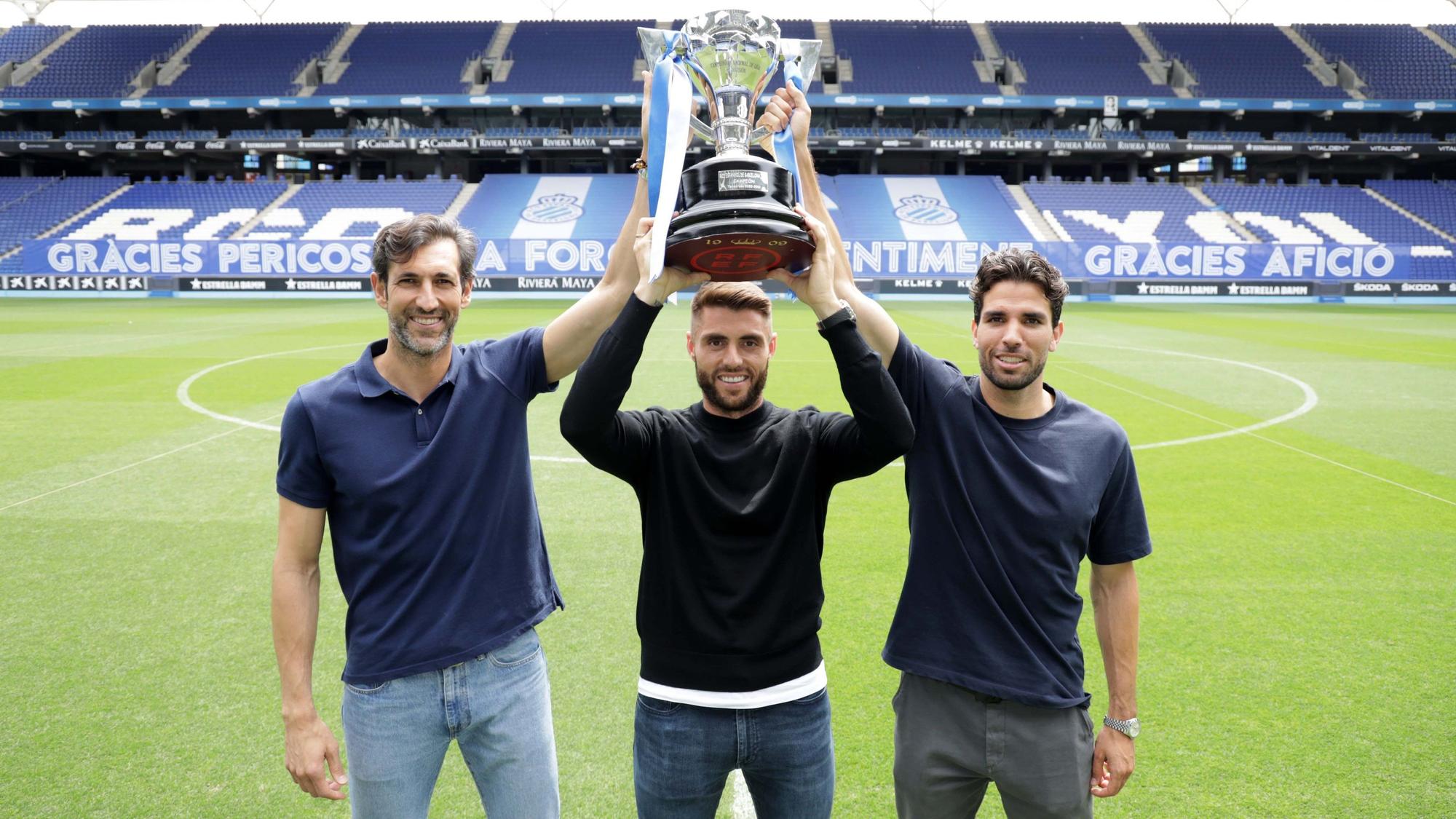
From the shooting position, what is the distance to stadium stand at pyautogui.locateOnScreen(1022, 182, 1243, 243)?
134ft

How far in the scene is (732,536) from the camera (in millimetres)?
2633

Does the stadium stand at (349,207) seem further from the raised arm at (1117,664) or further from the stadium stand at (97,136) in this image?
the raised arm at (1117,664)

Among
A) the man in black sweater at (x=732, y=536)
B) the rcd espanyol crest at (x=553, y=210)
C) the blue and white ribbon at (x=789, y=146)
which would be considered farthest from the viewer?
the rcd espanyol crest at (x=553, y=210)

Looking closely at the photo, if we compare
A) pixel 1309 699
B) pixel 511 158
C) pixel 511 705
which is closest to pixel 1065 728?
pixel 511 705

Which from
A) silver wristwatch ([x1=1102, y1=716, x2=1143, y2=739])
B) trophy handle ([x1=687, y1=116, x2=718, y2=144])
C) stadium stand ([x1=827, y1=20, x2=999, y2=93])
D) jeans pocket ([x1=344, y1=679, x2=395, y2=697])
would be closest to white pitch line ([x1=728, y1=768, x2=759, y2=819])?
silver wristwatch ([x1=1102, y1=716, x2=1143, y2=739])

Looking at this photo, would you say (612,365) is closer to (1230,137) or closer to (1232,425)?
(1232,425)

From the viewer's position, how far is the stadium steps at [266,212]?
4116cm

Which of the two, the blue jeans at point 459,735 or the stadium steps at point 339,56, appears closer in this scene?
the blue jeans at point 459,735

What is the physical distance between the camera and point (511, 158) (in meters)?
50.9

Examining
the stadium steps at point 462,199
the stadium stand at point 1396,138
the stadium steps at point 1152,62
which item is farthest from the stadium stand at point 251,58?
the stadium stand at point 1396,138

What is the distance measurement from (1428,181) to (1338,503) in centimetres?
5141

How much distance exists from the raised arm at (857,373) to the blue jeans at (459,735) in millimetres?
1229

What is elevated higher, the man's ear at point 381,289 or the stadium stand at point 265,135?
the stadium stand at point 265,135

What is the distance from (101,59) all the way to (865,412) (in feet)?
208
